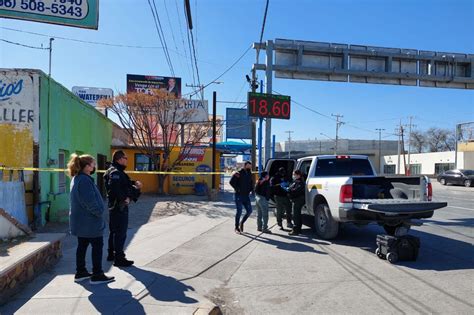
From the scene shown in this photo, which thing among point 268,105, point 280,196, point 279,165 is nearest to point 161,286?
point 280,196

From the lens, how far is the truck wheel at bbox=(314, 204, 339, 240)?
9.27m

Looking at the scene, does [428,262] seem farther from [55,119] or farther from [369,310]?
[55,119]

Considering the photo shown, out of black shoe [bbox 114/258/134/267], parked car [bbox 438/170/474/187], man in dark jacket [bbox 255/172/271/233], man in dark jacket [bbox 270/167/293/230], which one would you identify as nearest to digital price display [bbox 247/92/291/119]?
man in dark jacket [bbox 270/167/293/230]

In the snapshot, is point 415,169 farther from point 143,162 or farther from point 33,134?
point 33,134

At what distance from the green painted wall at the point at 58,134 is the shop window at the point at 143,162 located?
21.8 ft

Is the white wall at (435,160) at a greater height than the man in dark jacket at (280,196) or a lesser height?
greater

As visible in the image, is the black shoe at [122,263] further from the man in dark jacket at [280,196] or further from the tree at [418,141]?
the tree at [418,141]

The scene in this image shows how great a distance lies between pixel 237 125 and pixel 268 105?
3048cm

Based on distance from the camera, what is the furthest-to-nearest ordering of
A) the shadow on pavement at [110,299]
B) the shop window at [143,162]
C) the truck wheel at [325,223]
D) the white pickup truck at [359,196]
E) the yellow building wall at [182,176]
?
the shop window at [143,162] → the yellow building wall at [182,176] → the truck wheel at [325,223] → the white pickup truck at [359,196] → the shadow on pavement at [110,299]

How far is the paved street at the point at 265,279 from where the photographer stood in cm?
489

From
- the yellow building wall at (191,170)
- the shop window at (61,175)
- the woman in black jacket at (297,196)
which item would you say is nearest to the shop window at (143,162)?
the yellow building wall at (191,170)

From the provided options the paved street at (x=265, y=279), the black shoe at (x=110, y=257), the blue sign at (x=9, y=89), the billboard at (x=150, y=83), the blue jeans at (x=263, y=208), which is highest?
the billboard at (x=150, y=83)

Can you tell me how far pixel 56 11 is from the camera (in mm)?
6855

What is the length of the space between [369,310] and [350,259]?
2719mm
